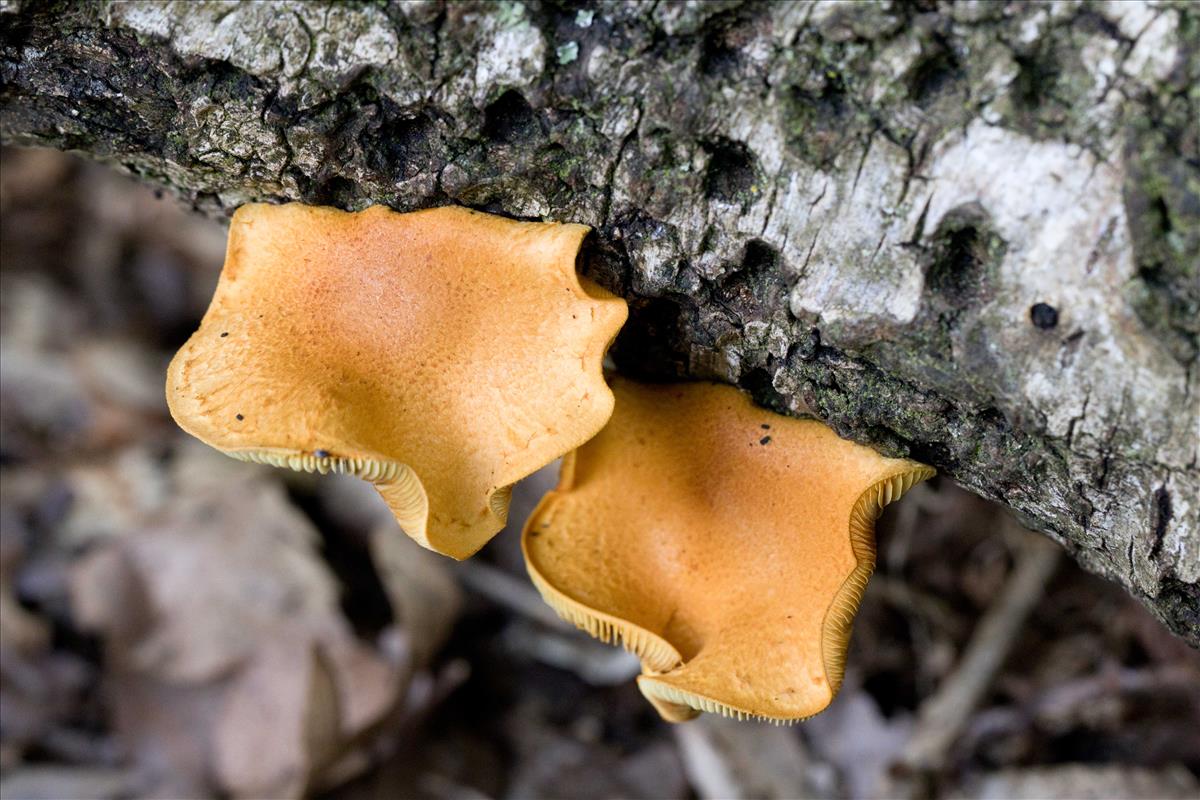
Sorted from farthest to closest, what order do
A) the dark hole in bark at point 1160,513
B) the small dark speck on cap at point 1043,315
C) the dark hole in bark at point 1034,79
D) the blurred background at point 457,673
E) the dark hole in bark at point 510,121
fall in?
the blurred background at point 457,673, the dark hole in bark at point 510,121, the dark hole in bark at point 1160,513, the small dark speck on cap at point 1043,315, the dark hole in bark at point 1034,79

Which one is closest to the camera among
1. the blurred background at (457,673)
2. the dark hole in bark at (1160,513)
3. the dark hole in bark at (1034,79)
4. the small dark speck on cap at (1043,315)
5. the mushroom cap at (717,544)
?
the dark hole in bark at (1034,79)

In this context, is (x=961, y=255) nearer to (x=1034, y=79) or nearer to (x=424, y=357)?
(x=1034, y=79)

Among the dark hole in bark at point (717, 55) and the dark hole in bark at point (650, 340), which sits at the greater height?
the dark hole in bark at point (717, 55)

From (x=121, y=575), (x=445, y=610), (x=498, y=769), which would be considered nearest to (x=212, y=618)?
(x=121, y=575)

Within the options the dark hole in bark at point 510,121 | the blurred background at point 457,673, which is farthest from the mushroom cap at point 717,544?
the blurred background at point 457,673

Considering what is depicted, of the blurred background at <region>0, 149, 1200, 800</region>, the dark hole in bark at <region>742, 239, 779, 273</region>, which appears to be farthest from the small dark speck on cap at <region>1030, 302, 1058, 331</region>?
the blurred background at <region>0, 149, 1200, 800</region>

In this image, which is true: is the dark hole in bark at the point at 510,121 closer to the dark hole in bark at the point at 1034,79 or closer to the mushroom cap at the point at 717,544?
the mushroom cap at the point at 717,544

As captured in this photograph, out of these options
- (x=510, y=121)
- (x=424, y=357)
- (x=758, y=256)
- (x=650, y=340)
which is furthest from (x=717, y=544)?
(x=510, y=121)

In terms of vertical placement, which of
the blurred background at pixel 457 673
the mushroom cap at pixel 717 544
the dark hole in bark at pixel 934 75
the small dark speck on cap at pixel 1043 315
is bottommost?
the blurred background at pixel 457 673
